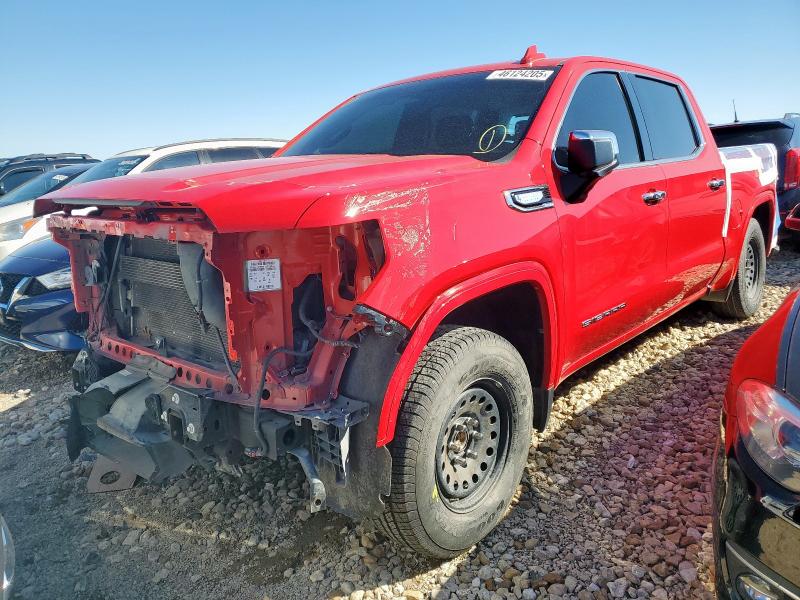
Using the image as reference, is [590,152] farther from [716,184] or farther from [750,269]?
[750,269]

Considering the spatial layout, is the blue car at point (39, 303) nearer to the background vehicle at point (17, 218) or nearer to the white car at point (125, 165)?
the background vehicle at point (17, 218)

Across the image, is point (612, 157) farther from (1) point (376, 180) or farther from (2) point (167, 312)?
(2) point (167, 312)

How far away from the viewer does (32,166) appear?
11750 millimetres

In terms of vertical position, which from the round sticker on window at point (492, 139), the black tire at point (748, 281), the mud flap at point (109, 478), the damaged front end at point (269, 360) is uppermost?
the round sticker on window at point (492, 139)

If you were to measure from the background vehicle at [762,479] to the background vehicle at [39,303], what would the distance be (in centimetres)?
397

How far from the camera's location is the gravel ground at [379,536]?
7.44 ft

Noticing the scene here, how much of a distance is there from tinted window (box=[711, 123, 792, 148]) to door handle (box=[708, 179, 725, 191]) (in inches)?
155

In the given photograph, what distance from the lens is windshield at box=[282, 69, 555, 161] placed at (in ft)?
8.90

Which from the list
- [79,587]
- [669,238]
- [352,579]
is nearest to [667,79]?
[669,238]

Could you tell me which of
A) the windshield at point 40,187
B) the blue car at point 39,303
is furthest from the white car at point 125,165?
the blue car at point 39,303

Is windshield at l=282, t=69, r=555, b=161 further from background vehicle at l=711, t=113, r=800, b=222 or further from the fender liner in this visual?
background vehicle at l=711, t=113, r=800, b=222

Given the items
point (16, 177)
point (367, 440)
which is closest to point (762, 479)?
point (367, 440)

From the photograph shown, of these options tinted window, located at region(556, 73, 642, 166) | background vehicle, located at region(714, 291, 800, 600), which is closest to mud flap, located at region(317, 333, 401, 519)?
background vehicle, located at region(714, 291, 800, 600)

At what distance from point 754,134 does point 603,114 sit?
555 centimetres
